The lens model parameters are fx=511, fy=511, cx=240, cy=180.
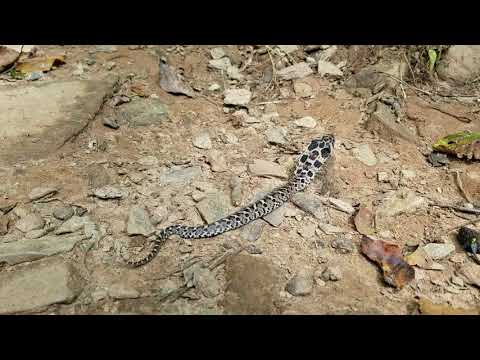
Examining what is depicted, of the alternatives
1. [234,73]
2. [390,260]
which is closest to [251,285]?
[390,260]

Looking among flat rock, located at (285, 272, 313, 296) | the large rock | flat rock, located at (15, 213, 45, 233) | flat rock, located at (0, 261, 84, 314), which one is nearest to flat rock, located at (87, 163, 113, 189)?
flat rock, located at (15, 213, 45, 233)

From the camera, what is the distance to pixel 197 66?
370 inches

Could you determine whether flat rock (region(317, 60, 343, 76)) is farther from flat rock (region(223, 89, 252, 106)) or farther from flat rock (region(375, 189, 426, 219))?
flat rock (region(375, 189, 426, 219))

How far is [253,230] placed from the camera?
6.46 meters

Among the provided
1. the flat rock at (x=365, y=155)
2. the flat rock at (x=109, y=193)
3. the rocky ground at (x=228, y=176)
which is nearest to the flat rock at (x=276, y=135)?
the rocky ground at (x=228, y=176)

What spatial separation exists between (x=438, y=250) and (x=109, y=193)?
13.8 feet

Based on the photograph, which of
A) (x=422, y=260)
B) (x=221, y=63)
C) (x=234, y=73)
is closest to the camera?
(x=422, y=260)

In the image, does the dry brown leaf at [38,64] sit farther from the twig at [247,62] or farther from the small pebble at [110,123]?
the twig at [247,62]

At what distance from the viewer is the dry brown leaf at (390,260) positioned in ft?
18.4

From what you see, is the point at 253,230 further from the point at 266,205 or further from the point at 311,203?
the point at 311,203

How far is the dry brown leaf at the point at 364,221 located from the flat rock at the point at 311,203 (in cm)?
44

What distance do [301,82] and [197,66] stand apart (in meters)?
1.94

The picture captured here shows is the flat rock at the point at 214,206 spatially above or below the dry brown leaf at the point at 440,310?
above

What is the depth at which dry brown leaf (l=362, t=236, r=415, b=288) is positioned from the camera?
5.60 meters
